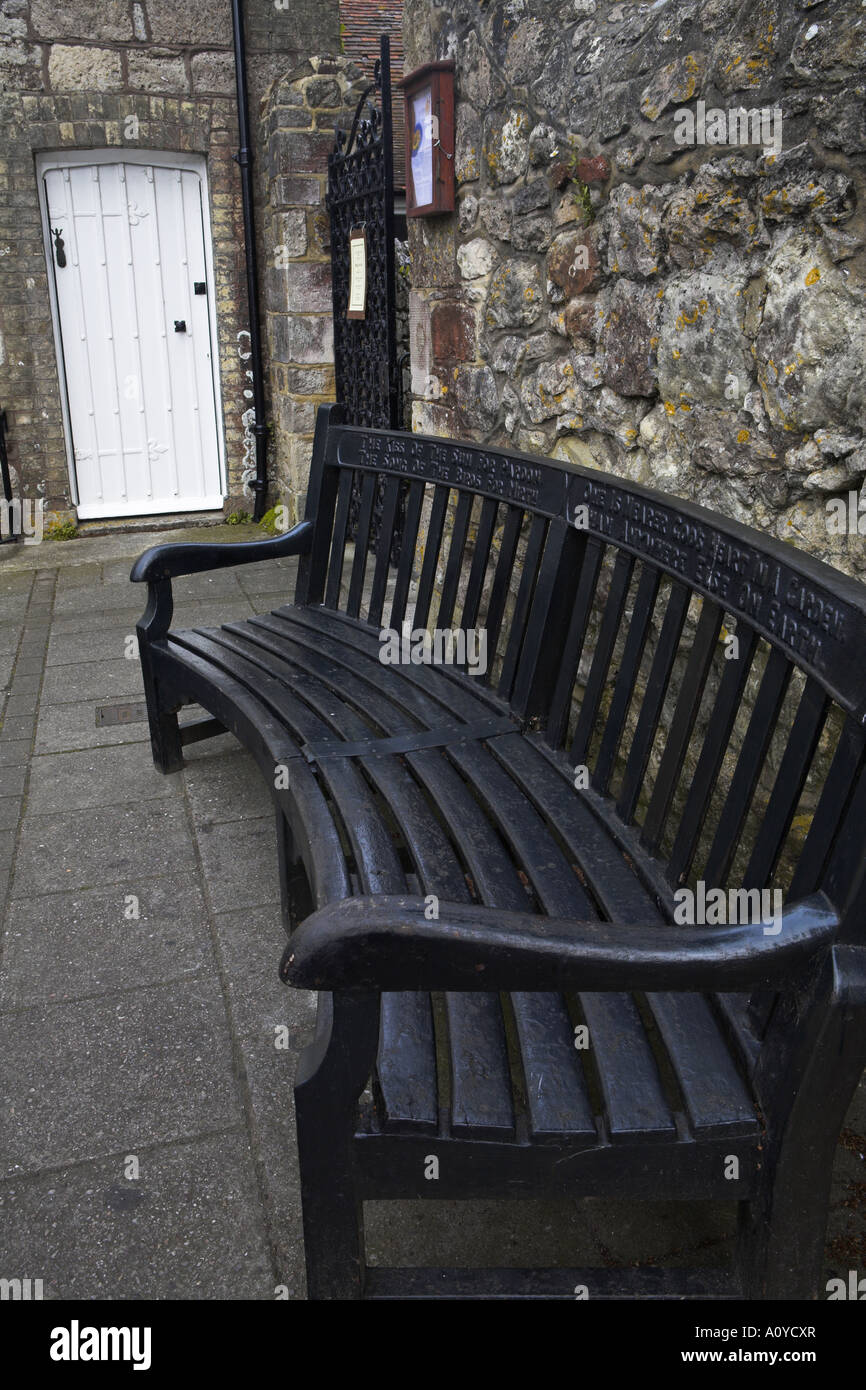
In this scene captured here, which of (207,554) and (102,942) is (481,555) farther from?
(102,942)

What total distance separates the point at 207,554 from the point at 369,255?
2802 millimetres

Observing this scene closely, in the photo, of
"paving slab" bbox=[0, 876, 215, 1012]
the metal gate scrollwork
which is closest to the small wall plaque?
the metal gate scrollwork

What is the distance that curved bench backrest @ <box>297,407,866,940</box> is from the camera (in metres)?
1.46

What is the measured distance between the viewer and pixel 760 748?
165 cm

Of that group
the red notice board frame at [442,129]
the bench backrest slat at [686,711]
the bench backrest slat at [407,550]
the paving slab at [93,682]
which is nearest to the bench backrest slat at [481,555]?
the bench backrest slat at [407,550]

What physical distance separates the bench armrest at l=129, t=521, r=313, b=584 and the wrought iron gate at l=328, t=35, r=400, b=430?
189cm

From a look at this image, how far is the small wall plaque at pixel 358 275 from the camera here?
5664 mm

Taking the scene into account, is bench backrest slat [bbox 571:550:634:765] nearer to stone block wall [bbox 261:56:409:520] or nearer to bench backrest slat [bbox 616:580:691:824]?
bench backrest slat [bbox 616:580:691:824]

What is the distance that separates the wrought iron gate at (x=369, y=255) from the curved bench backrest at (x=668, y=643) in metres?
2.23

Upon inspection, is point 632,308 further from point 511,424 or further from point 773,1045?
point 773,1045

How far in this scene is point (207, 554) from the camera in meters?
3.51

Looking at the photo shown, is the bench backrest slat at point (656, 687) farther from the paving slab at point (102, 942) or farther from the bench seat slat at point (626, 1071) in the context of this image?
the paving slab at point (102, 942)
